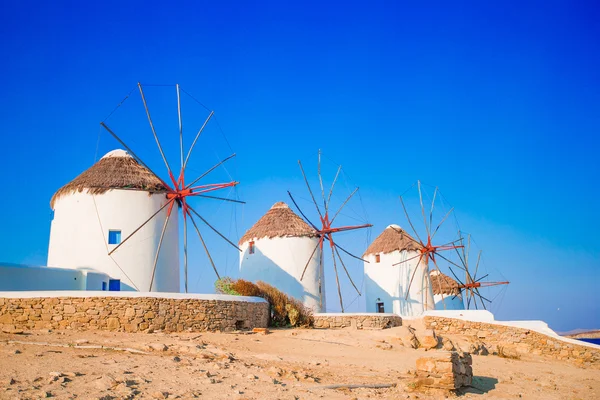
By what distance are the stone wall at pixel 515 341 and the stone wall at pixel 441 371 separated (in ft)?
24.2

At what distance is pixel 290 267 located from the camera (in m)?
26.1

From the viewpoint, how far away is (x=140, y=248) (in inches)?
723

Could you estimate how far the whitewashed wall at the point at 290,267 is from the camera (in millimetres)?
25938

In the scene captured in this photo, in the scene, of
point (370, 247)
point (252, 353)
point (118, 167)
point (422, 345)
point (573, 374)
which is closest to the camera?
point (252, 353)

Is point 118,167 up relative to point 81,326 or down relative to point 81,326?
up

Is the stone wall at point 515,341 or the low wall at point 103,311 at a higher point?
the low wall at point 103,311

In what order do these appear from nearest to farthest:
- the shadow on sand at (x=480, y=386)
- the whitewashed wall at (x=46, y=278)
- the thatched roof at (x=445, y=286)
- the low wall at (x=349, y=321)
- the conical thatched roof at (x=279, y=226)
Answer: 1. the shadow on sand at (x=480, y=386)
2. the whitewashed wall at (x=46, y=278)
3. the low wall at (x=349, y=321)
4. the conical thatched roof at (x=279, y=226)
5. the thatched roof at (x=445, y=286)

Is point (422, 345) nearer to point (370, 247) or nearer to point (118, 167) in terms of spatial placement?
point (118, 167)

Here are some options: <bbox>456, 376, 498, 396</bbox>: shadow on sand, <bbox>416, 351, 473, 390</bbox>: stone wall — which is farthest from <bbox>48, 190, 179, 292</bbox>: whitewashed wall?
<bbox>416, 351, 473, 390</bbox>: stone wall

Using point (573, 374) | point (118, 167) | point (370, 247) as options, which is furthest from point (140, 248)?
point (370, 247)

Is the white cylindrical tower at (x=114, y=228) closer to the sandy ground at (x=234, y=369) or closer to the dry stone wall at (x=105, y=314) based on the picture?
the dry stone wall at (x=105, y=314)

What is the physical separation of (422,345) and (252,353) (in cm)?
604

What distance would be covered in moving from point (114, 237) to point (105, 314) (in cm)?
571

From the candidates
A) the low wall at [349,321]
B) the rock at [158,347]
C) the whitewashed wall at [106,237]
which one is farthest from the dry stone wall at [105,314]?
the low wall at [349,321]
